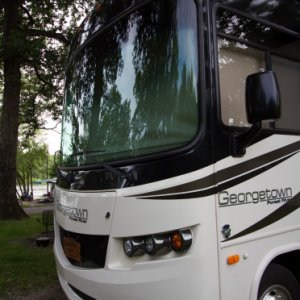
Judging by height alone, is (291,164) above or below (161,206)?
above

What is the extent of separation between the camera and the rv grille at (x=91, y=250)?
3.37 meters

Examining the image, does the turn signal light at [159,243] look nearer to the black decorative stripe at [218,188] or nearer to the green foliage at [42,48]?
the black decorative stripe at [218,188]

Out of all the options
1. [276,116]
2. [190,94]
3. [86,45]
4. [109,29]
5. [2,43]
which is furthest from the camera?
[2,43]

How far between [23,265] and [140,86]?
462 centimetres

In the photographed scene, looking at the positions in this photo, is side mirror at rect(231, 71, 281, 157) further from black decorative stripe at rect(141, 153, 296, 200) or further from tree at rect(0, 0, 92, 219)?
tree at rect(0, 0, 92, 219)

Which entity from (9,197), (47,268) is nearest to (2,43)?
(9,197)

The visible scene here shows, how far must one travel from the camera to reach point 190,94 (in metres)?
3.23

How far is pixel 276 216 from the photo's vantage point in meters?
3.53

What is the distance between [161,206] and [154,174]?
0.23 meters

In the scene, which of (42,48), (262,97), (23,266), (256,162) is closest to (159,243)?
(256,162)

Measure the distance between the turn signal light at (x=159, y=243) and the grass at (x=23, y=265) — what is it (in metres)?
3.16

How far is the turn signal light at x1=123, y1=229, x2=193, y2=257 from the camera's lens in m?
3.02

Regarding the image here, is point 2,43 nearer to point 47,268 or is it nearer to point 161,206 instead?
point 47,268

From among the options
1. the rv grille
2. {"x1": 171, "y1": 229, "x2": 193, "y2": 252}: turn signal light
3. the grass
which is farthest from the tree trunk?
{"x1": 171, "y1": 229, "x2": 193, "y2": 252}: turn signal light
